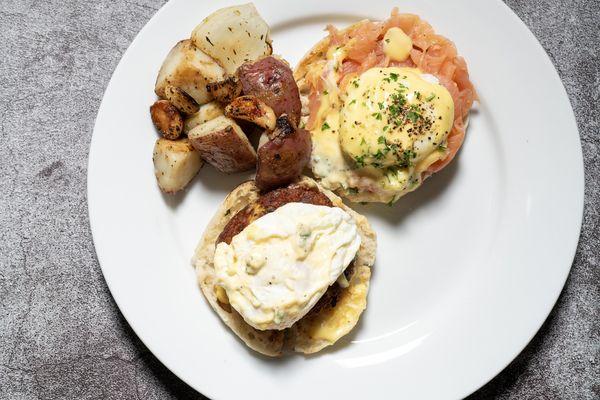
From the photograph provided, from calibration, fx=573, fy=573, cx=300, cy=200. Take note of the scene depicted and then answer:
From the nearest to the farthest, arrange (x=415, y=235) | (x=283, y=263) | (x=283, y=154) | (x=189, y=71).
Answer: (x=283, y=263), (x=283, y=154), (x=189, y=71), (x=415, y=235)

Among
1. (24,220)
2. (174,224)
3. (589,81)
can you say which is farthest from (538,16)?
(24,220)

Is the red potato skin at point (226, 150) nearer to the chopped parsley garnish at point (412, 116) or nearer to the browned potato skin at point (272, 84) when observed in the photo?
the browned potato skin at point (272, 84)

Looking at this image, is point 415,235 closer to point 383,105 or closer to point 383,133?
point 383,133

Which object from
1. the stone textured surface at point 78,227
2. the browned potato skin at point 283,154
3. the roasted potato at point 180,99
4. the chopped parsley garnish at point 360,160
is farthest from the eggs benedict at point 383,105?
the stone textured surface at point 78,227

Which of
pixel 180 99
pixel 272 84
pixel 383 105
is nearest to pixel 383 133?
pixel 383 105

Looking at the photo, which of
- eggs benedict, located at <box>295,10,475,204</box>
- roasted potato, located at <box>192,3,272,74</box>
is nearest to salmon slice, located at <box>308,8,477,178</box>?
eggs benedict, located at <box>295,10,475,204</box>

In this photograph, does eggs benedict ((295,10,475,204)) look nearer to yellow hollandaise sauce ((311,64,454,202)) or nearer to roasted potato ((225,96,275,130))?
yellow hollandaise sauce ((311,64,454,202))

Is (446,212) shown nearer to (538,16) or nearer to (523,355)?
(523,355)
